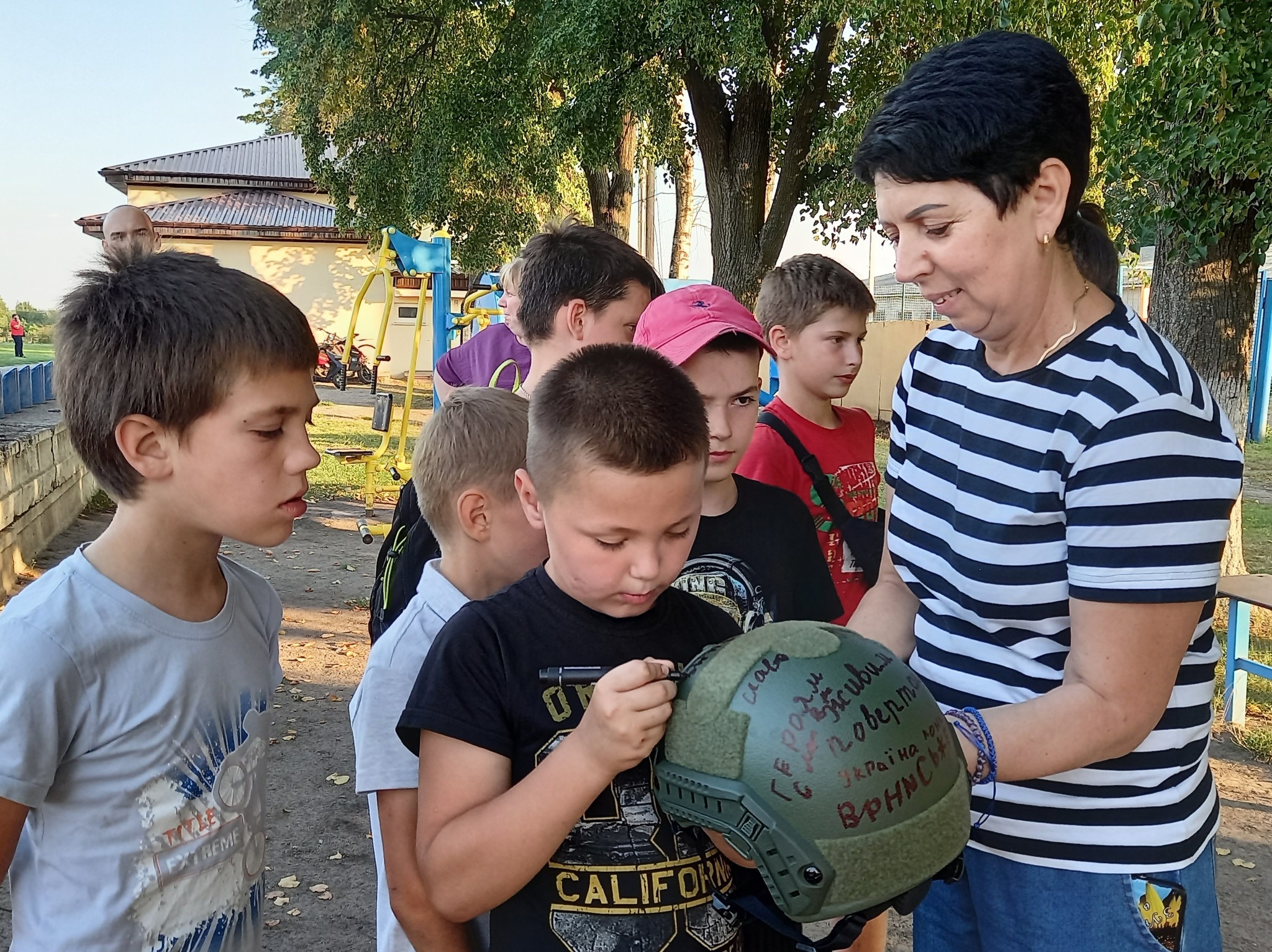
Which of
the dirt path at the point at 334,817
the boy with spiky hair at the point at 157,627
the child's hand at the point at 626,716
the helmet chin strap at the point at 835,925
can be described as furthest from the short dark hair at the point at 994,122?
the dirt path at the point at 334,817

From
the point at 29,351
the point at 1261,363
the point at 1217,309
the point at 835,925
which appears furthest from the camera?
the point at 29,351

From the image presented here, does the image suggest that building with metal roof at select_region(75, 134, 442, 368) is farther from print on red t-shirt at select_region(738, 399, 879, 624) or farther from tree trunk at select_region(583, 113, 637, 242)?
print on red t-shirt at select_region(738, 399, 879, 624)

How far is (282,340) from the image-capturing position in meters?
2.05

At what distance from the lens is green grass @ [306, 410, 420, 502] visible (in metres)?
14.0

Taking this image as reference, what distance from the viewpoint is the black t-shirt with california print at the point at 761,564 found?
2592 mm

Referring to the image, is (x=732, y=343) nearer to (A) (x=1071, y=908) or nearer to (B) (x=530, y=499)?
(B) (x=530, y=499)

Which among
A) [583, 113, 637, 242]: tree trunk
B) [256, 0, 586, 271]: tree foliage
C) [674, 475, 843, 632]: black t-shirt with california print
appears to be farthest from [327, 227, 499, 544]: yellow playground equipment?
[674, 475, 843, 632]: black t-shirt with california print

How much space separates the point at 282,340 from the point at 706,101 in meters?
12.6

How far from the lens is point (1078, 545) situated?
1.77 meters

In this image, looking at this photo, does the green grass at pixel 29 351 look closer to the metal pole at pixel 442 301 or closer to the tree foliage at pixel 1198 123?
the metal pole at pixel 442 301

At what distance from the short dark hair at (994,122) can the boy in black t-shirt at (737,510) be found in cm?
94

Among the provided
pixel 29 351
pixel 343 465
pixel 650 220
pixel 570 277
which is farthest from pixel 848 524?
pixel 29 351

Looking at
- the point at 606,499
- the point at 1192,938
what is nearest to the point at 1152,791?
the point at 1192,938

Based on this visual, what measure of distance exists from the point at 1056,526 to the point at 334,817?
4.24 meters
